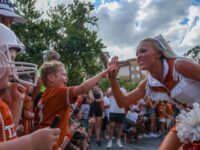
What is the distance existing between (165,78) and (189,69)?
12.4 inches

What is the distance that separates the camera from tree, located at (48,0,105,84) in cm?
1911

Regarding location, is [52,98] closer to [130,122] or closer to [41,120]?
[41,120]

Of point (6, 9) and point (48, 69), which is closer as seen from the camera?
point (6, 9)

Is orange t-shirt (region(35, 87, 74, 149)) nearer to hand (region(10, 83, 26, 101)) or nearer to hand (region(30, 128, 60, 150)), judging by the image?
hand (region(10, 83, 26, 101))

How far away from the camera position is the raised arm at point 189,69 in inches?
116

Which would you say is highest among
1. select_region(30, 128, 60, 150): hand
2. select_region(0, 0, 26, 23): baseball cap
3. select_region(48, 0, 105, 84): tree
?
select_region(48, 0, 105, 84): tree

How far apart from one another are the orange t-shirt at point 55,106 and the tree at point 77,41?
48.7 ft

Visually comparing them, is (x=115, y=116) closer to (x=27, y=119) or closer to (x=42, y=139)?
(x=27, y=119)

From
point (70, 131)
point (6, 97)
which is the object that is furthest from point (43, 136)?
point (70, 131)

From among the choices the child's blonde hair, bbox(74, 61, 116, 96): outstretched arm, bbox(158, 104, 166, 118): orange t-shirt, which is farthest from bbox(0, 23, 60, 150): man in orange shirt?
bbox(158, 104, 166, 118): orange t-shirt

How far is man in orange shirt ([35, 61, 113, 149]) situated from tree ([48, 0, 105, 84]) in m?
14.7

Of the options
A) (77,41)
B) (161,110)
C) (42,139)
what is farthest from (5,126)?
(77,41)

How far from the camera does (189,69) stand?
296 centimetres

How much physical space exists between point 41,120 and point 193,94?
1541 mm
